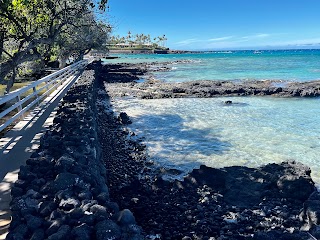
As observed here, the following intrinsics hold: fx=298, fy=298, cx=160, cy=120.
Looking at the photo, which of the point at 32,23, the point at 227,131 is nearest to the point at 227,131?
the point at 227,131

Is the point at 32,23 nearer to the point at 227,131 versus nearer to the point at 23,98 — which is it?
the point at 23,98

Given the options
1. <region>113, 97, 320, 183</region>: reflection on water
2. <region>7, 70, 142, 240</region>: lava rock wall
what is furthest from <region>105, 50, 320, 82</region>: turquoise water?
<region>7, 70, 142, 240</region>: lava rock wall

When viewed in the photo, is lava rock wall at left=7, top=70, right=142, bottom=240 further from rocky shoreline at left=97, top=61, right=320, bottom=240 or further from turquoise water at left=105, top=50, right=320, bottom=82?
turquoise water at left=105, top=50, right=320, bottom=82

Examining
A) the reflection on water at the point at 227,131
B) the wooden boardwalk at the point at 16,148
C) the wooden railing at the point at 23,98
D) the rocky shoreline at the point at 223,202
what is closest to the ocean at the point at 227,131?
the reflection on water at the point at 227,131

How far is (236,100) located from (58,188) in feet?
60.7

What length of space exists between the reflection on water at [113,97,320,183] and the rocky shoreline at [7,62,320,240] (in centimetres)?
154

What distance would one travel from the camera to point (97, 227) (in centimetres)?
348

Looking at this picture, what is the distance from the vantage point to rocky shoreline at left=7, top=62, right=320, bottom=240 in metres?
3.73

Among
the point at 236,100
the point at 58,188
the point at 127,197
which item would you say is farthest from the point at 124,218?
the point at 236,100

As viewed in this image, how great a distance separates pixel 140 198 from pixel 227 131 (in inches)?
277

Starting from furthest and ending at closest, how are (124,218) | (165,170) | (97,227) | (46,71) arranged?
(46,71) < (165,170) < (124,218) < (97,227)

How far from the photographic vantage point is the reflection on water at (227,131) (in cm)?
980

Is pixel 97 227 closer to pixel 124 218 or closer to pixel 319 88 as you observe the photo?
pixel 124 218

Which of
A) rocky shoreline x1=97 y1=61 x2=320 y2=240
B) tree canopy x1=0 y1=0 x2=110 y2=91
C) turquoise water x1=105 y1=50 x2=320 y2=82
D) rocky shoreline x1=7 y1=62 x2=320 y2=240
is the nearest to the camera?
rocky shoreline x1=7 y1=62 x2=320 y2=240
